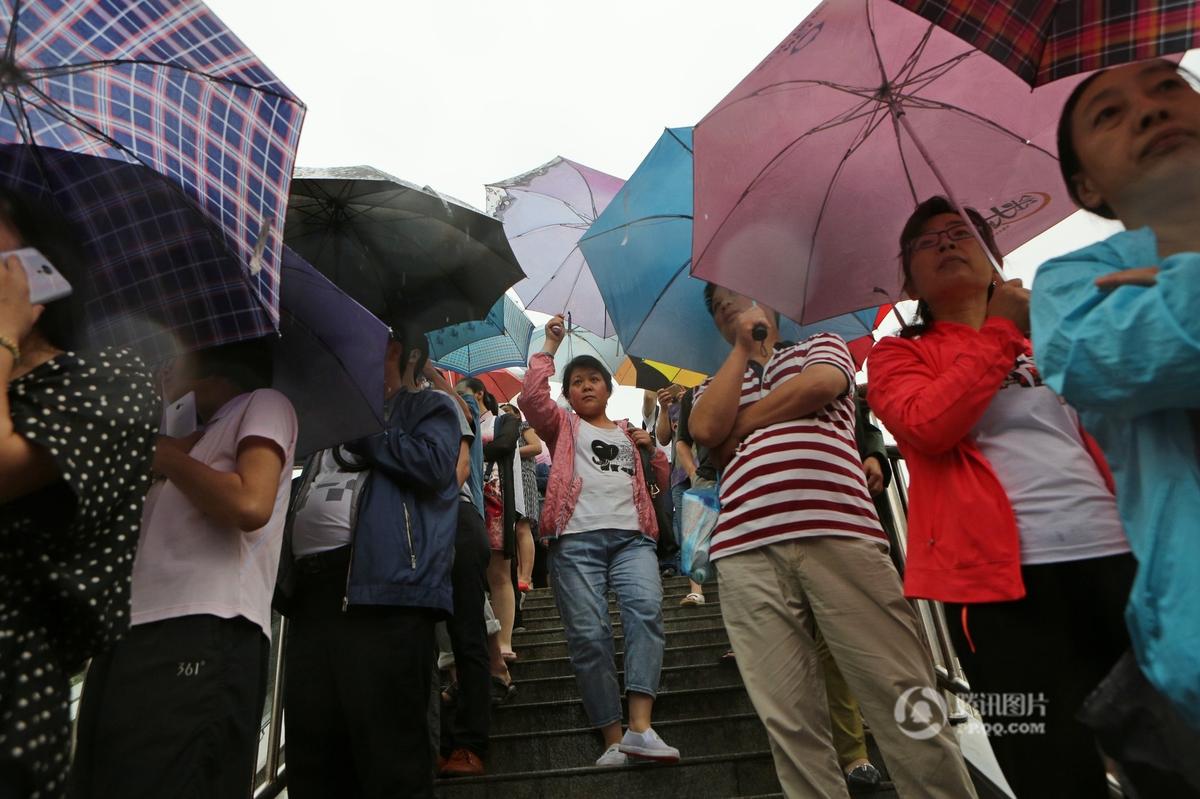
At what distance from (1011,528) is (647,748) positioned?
212cm

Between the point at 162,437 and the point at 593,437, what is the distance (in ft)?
8.26

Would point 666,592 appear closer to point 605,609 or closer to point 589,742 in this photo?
point 589,742

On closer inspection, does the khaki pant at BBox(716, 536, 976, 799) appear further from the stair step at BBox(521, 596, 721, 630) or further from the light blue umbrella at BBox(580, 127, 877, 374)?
the stair step at BBox(521, 596, 721, 630)

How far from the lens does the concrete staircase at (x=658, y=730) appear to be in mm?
3408

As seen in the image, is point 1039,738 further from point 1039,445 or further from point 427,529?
point 427,529

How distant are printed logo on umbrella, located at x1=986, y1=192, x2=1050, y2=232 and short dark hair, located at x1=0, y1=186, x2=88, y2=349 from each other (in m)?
2.52

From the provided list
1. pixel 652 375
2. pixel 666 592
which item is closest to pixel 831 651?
pixel 652 375

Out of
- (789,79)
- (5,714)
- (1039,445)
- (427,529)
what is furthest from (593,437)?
(5,714)

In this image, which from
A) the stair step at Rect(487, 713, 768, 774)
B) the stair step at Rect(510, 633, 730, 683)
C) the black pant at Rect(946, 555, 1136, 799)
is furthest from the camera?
the stair step at Rect(510, 633, 730, 683)

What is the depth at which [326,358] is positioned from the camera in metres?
2.53

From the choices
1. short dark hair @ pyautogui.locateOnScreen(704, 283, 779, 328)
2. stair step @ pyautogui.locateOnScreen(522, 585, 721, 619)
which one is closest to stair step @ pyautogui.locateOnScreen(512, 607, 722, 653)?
stair step @ pyautogui.locateOnScreen(522, 585, 721, 619)

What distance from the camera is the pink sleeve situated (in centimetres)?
215

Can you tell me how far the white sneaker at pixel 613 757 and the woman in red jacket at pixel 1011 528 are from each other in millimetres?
1940

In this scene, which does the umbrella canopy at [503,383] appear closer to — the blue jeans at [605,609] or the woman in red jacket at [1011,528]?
the blue jeans at [605,609]
